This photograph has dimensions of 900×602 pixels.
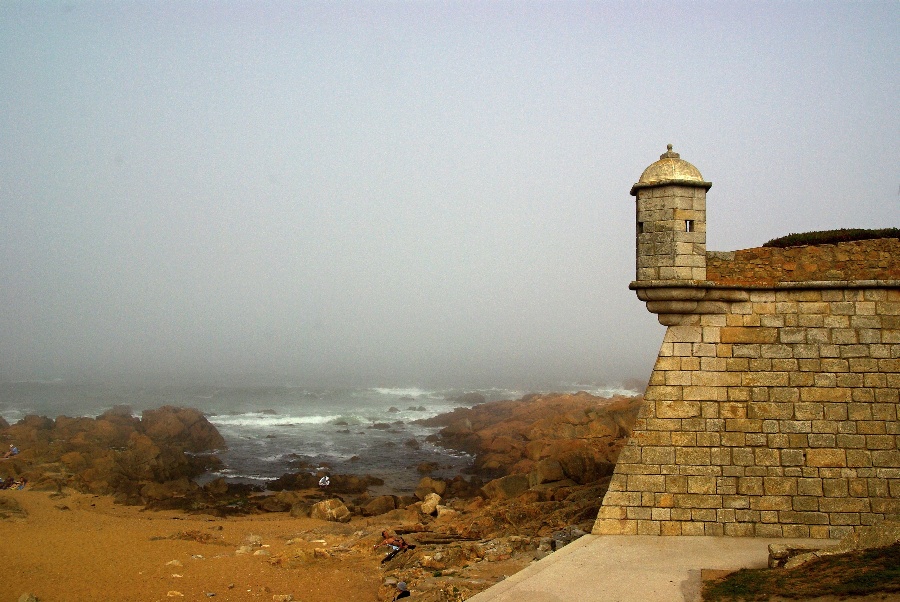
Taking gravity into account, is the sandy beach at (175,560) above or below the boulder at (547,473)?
below

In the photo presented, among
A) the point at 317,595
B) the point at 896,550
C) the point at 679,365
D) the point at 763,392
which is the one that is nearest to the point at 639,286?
the point at 679,365

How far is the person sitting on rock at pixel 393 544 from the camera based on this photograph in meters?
13.9

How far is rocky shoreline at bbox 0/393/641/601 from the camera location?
40.9 feet

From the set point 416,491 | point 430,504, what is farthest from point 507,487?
point 416,491

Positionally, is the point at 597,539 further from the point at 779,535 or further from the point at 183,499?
the point at 183,499

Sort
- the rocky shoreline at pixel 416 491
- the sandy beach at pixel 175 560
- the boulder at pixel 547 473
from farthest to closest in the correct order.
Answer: the boulder at pixel 547 473
the sandy beach at pixel 175 560
the rocky shoreline at pixel 416 491

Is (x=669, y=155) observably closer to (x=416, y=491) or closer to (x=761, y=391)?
(x=761, y=391)

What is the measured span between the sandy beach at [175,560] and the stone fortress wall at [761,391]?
6.20 meters

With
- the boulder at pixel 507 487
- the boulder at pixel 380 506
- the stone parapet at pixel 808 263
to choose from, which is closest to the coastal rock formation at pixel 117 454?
the boulder at pixel 380 506

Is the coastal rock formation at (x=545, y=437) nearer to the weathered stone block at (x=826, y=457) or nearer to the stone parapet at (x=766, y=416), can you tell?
the stone parapet at (x=766, y=416)

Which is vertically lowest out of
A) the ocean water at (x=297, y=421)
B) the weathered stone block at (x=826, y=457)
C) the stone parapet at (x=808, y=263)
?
the ocean water at (x=297, y=421)

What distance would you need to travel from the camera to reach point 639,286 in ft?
30.0

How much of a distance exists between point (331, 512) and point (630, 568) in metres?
13.7

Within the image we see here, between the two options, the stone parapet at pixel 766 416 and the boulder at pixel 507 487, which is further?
the boulder at pixel 507 487
